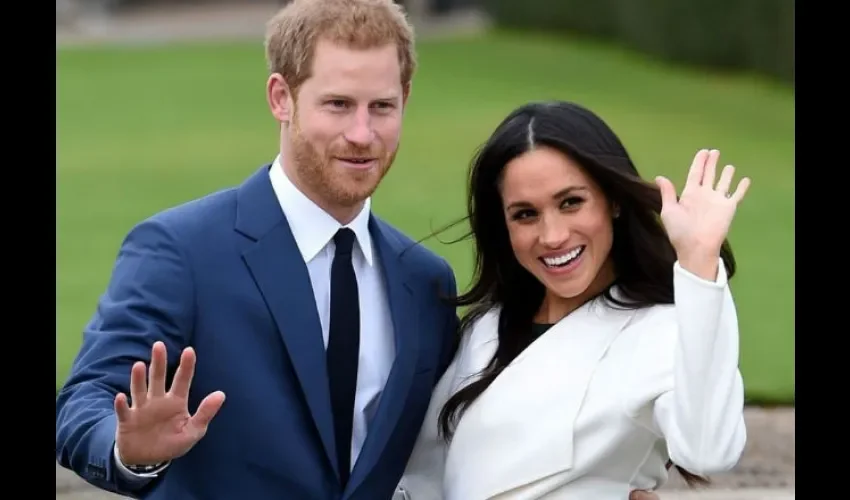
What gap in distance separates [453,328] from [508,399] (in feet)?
1.14

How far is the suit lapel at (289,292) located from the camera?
356cm

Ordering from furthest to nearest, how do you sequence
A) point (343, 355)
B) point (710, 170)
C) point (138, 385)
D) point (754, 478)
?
point (754, 478) < point (343, 355) < point (710, 170) < point (138, 385)

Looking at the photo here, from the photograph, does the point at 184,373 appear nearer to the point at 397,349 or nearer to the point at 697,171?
the point at 397,349

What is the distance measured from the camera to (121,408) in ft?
10.1

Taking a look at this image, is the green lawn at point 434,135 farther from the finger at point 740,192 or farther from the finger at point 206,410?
the finger at point 206,410

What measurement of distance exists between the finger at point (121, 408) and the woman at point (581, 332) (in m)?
0.96

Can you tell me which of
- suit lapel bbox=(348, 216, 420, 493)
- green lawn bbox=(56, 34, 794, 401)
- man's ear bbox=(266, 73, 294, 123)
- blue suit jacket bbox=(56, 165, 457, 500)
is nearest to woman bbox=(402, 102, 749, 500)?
suit lapel bbox=(348, 216, 420, 493)

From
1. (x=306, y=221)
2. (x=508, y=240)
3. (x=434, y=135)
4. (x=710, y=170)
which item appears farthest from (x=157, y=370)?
(x=434, y=135)

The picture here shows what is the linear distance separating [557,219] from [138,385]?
1118 millimetres

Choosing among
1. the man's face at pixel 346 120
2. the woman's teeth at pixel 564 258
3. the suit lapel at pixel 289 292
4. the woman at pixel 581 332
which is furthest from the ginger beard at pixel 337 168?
the woman's teeth at pixel 564 258
